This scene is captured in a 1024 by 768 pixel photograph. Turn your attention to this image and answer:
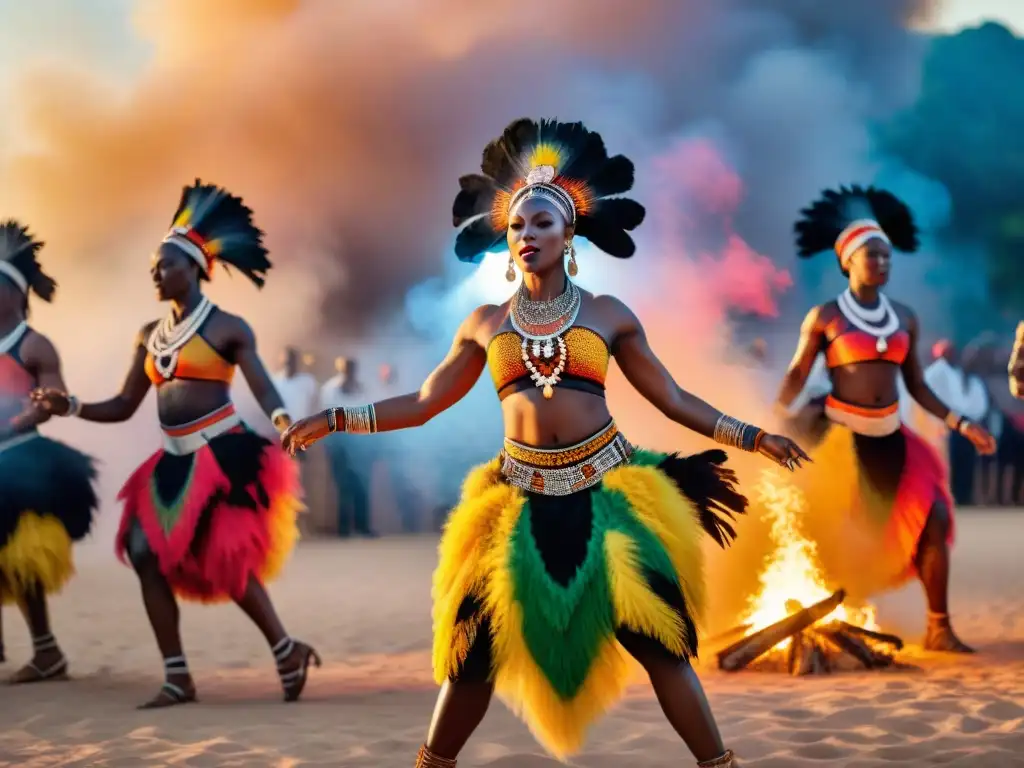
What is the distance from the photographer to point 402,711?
534 centimetres

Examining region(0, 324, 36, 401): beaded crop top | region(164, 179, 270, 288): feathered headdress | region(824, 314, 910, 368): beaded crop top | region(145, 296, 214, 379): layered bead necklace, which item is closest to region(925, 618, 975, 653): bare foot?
region(824, 314, 910, 368): beaded crop top

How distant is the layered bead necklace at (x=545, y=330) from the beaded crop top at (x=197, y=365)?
2.36 m

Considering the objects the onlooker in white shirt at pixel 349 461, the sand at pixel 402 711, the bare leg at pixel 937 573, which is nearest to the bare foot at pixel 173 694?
the sand at pixel 402 711

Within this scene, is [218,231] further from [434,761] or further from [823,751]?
[823,751]

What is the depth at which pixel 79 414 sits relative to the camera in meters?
5.84

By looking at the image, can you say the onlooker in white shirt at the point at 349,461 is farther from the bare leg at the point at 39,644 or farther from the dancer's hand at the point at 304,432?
the dancer's hand at the point at 304,432

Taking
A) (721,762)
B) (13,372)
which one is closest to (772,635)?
(721,762)

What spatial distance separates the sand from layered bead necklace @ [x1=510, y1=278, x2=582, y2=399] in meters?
1.61

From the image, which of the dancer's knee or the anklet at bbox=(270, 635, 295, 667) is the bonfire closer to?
the dancer's knee

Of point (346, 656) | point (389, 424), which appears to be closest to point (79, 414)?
point (346, 656)

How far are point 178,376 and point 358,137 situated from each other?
16459mm

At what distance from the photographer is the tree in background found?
24953mm

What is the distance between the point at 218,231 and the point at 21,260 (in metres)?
1.45

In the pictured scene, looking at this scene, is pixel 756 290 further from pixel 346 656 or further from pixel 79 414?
pixel 79 414
